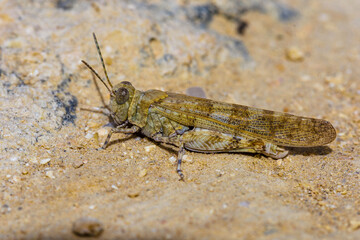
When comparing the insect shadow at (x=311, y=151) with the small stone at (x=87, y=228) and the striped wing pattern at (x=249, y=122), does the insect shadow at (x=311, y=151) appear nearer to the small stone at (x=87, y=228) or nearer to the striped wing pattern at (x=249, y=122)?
the striped wing pattern at (x=249, y=122)

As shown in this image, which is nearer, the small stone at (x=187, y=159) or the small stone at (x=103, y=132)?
the small stone at (x=187, y=159)

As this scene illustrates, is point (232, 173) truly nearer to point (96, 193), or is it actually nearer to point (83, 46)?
point (96, 193)

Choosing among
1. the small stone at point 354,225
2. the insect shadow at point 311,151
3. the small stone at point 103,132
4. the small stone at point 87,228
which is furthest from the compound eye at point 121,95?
the small stone at point 354,225

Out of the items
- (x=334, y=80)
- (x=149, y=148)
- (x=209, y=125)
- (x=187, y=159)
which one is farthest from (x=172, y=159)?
(x=334, y=80)

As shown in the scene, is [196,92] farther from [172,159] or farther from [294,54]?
[294,54]

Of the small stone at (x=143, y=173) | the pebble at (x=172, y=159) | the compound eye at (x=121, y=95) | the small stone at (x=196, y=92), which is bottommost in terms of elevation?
the pebble at (x=172, y=159)

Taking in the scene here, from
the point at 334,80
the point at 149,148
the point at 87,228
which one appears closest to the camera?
the point at 87,228

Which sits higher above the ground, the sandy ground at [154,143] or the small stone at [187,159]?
the sandy ground at [154,143]

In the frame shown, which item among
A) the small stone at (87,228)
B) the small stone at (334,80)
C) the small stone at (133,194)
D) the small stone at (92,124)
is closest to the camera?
the small stone at (87,228)

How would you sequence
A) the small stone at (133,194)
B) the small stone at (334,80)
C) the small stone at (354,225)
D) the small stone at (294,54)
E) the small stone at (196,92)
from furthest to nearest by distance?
the small stone at (294,54)
the small stone at (334,80)
the small stone at (196,92)
the small stone at (133,194)
the small stone at (354,225)
